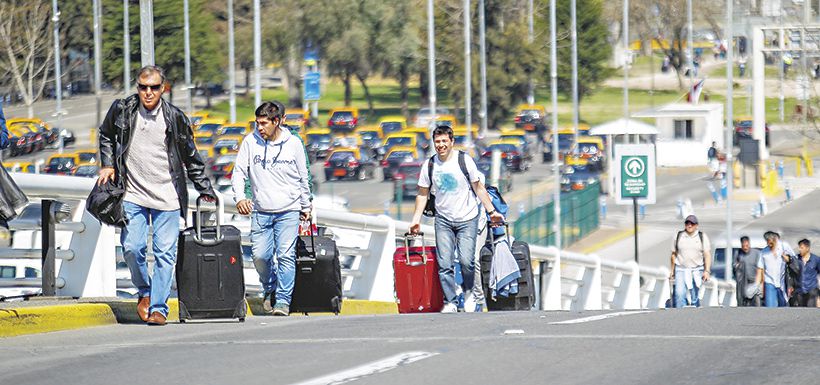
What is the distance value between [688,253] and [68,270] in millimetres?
10653

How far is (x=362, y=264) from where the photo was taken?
16.1 meters

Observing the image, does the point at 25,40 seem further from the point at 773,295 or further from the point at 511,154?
the point at 773,295

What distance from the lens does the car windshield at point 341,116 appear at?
9450 cm

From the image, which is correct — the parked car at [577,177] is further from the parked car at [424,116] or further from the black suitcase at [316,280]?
the black suitcase at [316,280]

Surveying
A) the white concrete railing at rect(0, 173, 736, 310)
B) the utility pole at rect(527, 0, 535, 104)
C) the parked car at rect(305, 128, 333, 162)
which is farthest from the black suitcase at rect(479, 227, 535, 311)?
the utility pole at rect(527, 0, 535, 104)

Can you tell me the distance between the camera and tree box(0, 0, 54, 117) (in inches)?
3214

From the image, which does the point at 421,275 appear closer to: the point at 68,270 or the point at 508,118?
the point at 68,270

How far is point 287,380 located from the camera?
7.59 metres

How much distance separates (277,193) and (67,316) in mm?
2008

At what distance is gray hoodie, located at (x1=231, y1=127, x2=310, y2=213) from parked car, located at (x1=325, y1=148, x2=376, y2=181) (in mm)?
63360

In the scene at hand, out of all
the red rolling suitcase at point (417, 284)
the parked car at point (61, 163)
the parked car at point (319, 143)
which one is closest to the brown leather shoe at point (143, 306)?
the red rolling suitcase at point (417, 284)

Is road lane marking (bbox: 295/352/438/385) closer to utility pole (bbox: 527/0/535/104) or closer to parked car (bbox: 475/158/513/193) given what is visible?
parked car (bbox: 475/158/513/193)

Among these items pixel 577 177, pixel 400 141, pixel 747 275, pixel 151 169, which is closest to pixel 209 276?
pixel 151 169

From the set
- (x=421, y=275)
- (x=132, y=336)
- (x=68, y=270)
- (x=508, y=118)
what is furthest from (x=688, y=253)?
(x=508, y=118)
